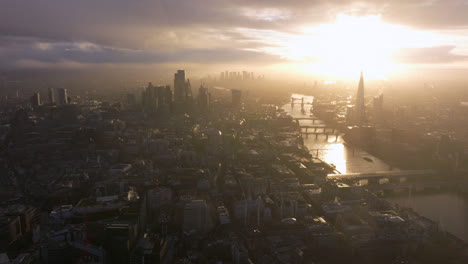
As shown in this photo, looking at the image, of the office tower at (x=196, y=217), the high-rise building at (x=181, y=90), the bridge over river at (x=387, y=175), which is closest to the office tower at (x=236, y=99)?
the high-rise building at (x=181, y=90)

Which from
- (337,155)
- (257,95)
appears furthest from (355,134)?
(257,95)

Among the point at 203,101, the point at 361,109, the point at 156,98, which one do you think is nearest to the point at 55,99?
the point at 156,98

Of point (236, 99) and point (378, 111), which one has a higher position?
point (236, 99)

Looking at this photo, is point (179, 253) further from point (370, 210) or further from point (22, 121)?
point (22, 121)

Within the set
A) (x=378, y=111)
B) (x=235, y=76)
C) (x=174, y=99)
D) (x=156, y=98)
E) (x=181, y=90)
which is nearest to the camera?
(x=156, y=98)

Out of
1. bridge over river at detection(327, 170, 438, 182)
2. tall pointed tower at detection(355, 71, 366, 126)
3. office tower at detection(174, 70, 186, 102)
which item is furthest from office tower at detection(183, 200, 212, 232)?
office tower at detection(174, 70, 186, 102)

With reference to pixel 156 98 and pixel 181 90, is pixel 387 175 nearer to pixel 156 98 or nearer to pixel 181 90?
pixel 156 98

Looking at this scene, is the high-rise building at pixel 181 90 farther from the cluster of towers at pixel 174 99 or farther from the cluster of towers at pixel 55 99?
the cluster of towers at pixel 55 99
